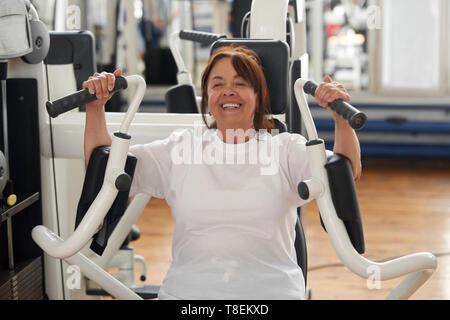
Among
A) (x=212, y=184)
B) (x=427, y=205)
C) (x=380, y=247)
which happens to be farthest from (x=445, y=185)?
(x=212, y=184)

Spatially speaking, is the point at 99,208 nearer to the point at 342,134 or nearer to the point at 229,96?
the point at 229,96

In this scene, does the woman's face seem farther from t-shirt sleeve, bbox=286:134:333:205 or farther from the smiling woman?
t-shirt sleeve, bbox=286:134:333:205

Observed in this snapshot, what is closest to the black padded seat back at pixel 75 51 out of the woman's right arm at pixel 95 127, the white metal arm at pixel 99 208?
the woman's right arm at pixel 95 127

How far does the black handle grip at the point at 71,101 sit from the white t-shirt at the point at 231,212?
0.20 meters

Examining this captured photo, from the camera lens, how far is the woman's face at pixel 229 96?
1674 millimetres

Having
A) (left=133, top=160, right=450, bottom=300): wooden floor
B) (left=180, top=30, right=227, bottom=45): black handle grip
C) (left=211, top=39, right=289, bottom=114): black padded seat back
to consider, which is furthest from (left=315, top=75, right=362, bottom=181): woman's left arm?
(left=133, top=160, right=450, bottom=300): wooden floor

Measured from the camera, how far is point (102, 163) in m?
1.62

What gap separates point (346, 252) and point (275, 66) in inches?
21.2

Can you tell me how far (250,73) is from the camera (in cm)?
167

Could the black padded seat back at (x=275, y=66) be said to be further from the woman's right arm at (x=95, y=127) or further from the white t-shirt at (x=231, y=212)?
the woman's right arm at (x=95, y=127)

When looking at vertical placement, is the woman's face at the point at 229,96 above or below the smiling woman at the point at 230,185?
above

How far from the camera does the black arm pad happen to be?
1.49m

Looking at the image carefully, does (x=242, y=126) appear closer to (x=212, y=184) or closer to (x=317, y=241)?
(x=212, y=184)
